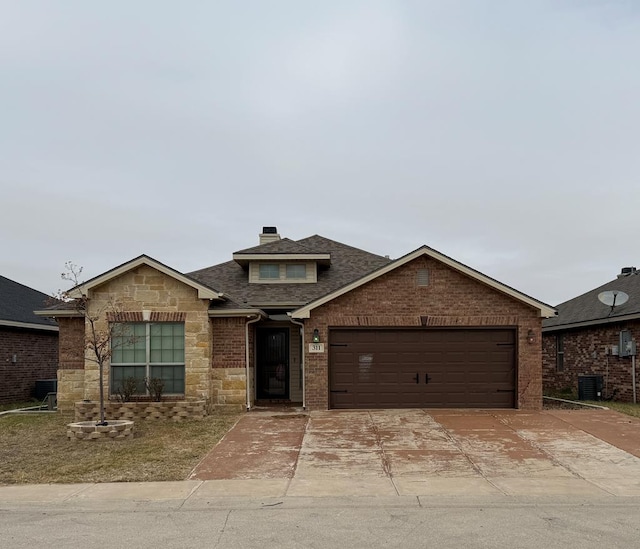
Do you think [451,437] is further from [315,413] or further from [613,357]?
[613,357]

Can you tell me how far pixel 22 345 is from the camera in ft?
69.3

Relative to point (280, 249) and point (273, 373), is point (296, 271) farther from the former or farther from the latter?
point (273, 373)

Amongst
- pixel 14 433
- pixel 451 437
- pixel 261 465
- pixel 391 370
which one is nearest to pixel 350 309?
pixel 391 370

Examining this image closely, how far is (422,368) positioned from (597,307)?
9738 mm

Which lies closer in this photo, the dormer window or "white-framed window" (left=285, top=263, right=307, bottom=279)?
the dormer window

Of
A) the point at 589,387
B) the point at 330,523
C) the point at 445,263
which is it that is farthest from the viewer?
the point at 589,387

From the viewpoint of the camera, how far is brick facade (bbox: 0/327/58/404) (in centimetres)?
2006

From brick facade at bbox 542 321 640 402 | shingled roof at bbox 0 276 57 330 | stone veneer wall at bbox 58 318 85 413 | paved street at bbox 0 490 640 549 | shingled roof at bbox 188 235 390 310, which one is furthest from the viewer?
shingled roof at bbox 0 276 57 330

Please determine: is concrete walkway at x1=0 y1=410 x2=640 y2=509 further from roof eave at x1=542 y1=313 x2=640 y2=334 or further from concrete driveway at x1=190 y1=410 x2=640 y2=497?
roof eave at x1=542 y1=313 x2=640 y2=334

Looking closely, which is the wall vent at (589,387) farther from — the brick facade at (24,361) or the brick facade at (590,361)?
the brick facade at (24,361)

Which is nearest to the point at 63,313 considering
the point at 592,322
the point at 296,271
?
the point at 296,271

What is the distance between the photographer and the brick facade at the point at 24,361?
2006 cm

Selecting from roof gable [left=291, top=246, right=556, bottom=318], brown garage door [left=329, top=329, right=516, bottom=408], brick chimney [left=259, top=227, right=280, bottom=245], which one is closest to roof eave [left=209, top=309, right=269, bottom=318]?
roof gable [left=291, top=246, right=556, bottom=318]

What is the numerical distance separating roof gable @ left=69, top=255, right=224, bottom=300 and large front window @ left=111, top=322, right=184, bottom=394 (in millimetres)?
1100
